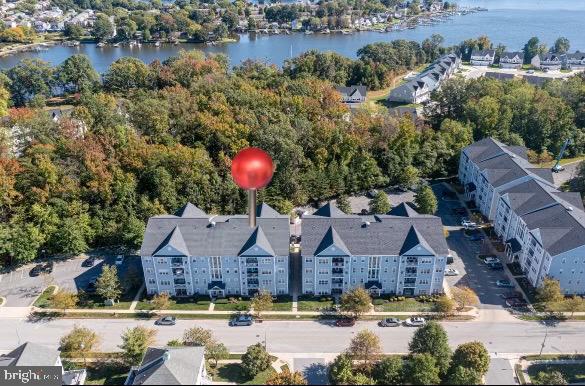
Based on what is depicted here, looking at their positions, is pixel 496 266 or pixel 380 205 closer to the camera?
pixel 496 266

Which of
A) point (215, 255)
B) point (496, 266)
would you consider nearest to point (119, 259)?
point (215, 255)

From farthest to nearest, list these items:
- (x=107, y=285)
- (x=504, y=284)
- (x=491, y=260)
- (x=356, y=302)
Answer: (x=491, y=260) < (x=504, y=284) < (x=107, y=285) < (x=356, y=302)

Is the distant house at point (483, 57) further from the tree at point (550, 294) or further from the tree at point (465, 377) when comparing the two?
the tree at point (465, 377)

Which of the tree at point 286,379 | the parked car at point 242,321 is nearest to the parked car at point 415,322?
the tree at point 286,379

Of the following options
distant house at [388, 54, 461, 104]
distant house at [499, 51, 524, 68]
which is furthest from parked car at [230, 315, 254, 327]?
distant house at [499, 51, 524, 68]

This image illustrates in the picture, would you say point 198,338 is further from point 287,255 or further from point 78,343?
point 287,255
